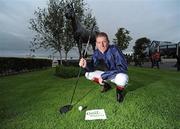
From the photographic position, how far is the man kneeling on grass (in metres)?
7.23

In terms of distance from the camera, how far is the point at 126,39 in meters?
55.4

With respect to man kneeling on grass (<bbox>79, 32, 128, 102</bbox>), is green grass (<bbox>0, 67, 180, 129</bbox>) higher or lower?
lower

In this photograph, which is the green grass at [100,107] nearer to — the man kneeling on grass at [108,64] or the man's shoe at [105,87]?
the man's shoe at [105,87]

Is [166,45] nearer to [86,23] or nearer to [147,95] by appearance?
[86,23]

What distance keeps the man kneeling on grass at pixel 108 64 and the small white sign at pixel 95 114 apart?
0.82 metres

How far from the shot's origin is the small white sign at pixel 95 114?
7023 millimetres

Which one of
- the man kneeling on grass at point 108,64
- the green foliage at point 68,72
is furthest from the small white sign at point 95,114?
the green foliage at point 68,72

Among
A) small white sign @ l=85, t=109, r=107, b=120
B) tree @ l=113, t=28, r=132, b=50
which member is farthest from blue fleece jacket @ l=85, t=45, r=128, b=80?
tree @ l=113, t=28, r=132, b=50

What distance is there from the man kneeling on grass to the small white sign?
82 centimetres

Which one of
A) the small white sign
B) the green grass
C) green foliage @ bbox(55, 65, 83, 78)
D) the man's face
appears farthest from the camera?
green foliage @ bbox(55, 65, 83, 78)

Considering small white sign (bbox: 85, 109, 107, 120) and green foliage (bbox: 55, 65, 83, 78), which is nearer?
small white sign (bbox: 85, 109, 107, 120)

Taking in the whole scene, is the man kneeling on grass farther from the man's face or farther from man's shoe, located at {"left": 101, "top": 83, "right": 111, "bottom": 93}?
man's shoe, located at {"left": 101, "top": 83, "right": 111, "bottom": 93}

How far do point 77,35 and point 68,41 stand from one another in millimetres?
13515

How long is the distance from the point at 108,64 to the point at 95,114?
1433 mm
